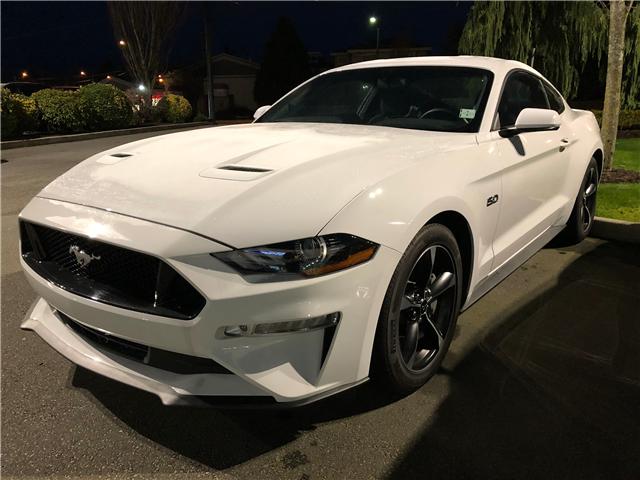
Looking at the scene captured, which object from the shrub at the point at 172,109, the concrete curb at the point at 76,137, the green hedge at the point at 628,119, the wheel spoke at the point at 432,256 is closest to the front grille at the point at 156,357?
the wheel spoke at the point at 432,256

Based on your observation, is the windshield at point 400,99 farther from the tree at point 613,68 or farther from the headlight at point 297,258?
the tree at point 613,68

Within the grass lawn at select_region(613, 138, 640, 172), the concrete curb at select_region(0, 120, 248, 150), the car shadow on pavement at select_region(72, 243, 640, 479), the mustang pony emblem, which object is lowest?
the car shadow on pavement at select_region(72, 243, 640, 479)

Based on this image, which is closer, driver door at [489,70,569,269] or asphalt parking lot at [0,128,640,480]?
asphalt parking lot at [0,128,640,480]

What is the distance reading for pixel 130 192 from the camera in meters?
2.01

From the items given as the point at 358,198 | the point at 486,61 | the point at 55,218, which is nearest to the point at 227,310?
the point at 358,198

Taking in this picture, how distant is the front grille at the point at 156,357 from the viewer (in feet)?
5.86

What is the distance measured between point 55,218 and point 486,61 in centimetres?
273

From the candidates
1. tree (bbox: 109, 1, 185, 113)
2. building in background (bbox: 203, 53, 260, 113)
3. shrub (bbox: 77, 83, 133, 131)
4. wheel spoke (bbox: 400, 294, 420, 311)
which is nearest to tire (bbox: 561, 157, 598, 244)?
wheel spoke (bbox: 400, 294, 420, 311)

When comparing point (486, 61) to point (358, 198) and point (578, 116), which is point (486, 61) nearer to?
point (578, 116)

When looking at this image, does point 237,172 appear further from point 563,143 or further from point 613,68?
point 613,68

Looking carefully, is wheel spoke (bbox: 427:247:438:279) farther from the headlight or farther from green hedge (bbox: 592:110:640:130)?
green hedge (bbox: 592:110:640:130)

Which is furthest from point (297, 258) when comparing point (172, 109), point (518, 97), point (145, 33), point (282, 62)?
point (282, 62)

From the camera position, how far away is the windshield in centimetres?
293

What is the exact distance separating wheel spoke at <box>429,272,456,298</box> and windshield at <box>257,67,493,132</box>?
2.91ft
